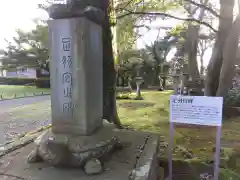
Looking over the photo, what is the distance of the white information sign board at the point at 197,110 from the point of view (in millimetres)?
2598

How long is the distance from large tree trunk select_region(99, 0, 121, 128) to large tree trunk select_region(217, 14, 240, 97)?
3489mm

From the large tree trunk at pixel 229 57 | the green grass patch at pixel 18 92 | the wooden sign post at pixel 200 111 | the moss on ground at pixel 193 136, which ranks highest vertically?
the large tree trunk at pixel 229 57

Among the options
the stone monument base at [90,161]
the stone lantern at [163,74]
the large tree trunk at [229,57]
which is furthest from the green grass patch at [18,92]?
the stone monument base at [90,161]

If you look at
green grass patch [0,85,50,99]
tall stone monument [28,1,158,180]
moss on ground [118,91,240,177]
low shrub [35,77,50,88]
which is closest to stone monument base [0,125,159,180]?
tall stone monument [28,1,158,180]

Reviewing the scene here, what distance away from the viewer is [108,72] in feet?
15.1

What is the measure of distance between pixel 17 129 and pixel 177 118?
4.62 m

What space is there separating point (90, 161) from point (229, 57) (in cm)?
549

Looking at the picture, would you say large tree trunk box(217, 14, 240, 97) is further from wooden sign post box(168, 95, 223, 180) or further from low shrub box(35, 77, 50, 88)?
low shrub box(35, 77, 50, 88)

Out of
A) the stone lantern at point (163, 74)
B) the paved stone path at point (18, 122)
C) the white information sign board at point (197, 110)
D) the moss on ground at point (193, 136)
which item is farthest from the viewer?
the stone lantern at point (163, 74)

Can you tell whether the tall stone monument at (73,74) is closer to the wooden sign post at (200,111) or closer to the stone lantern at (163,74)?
the wooden sign post at (200,111)

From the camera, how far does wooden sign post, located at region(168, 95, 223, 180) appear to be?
2.60m

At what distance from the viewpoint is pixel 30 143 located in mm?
3246

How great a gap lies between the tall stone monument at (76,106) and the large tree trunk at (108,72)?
178 cm

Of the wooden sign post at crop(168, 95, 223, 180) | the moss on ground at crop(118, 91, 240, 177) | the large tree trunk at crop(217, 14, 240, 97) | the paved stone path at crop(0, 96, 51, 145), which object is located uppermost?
the large tree trunk at crop(217, 14, 240, 97)
